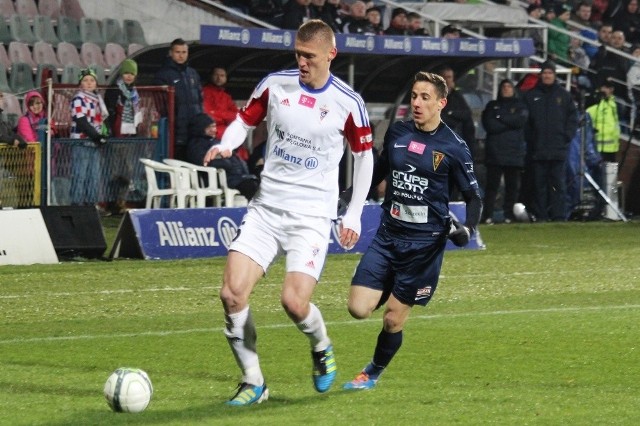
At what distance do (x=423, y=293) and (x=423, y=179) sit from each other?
703 mm

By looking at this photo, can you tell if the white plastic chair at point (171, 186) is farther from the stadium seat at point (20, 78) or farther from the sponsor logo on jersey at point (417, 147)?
the sponsor logo on jersey at point (417, 147)

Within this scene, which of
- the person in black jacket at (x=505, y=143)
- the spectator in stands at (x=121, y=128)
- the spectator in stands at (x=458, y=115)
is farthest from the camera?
the person in black jacket at (x=505, y=143)

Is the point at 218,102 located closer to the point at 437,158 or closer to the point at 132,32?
the point at 132,32

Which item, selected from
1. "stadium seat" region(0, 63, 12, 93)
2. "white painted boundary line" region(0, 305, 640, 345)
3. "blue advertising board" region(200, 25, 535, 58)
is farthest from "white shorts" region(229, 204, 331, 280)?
"stadium seat" region(0, 63, 12, 93)

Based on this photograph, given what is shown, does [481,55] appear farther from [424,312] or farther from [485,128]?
[424,312]

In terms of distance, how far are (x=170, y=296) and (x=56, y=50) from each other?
9770mm

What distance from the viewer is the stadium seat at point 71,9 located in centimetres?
2341

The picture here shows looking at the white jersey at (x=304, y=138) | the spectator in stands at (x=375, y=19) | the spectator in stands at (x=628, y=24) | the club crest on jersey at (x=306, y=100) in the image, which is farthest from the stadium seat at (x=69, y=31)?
the club crest on jersey at (x=306, y=100)

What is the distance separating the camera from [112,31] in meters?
23.2

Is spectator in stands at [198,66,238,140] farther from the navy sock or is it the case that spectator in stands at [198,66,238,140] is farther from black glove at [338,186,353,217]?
the navy sock

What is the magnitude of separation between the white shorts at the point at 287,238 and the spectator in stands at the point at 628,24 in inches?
985

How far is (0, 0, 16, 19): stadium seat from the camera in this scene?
73.8 ft

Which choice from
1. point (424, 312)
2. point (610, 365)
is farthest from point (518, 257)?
point (610, 365)

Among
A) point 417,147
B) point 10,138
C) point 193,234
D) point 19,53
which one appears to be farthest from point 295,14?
point 417,147
